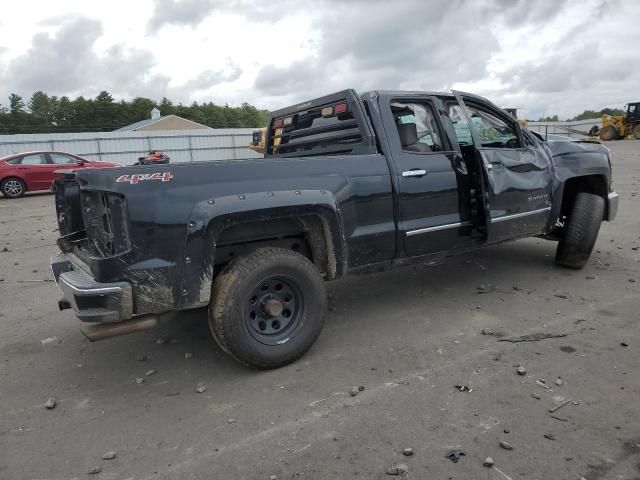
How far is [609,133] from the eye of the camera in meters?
33.5

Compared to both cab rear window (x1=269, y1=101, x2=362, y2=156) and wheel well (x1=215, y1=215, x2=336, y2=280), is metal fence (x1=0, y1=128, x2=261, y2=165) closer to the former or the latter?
cab rear window (x1=269, y1=101, x2=362, y2=156)

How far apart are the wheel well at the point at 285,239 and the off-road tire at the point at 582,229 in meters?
3.15

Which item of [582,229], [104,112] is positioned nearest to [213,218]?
[582,229]

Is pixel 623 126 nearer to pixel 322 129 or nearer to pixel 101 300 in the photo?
pixel 322 129

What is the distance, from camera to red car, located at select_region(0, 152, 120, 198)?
15359 millimetres

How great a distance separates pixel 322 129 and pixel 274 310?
6.32ft

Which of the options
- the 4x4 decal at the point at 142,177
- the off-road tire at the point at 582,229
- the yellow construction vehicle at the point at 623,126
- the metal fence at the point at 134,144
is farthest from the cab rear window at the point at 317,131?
the yellow construction vehicle at the point at 623,126

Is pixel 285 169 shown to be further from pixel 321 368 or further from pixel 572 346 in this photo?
pixel 572 346

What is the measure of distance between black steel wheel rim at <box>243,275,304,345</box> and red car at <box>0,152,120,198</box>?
13.4 meters

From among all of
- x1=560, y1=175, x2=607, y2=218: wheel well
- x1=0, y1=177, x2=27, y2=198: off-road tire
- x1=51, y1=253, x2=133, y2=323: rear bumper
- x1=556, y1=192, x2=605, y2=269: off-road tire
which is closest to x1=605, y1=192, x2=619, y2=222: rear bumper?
x1=560, y1=175, x2=607, y2=218: wheel well

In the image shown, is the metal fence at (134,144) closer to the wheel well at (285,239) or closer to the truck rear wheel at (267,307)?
the wheel well at (285,239)

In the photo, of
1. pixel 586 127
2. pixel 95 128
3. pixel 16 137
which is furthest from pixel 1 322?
pixel 95 128

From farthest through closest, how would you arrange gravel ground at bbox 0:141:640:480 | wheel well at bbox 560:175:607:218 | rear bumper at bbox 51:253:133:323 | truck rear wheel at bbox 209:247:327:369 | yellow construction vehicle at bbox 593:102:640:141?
yellow construction vehicle at bbox 593:102:640:141 < wheel well at bbox 560:175:607:218 < truck rear wheel at bbox 209:247:327:369 < rear bumper at bbox 51:253:133:323 < gravel ground at bbox 0:141:640:480

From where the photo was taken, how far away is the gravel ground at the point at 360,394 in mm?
2488
